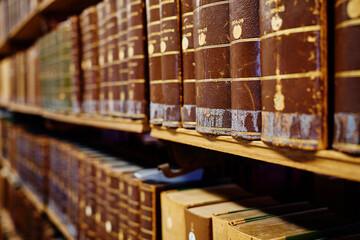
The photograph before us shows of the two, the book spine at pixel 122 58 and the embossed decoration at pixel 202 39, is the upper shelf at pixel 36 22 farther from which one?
the embossed decoration at pixel 202 39

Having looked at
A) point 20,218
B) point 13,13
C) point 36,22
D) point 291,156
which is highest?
point 13,13

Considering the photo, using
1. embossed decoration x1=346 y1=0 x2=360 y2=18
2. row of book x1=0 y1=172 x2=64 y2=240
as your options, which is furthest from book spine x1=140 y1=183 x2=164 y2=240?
row of book x1=0 y1=172 x2=64 y2=240

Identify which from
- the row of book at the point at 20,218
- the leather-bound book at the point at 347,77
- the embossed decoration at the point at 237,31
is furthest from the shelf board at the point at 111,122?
the row of book at the point at 20,218

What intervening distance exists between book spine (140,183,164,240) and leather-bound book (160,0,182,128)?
22cm

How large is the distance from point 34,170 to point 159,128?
139cm

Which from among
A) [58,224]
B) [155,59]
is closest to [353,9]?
[155,59]

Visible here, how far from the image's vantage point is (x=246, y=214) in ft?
2.15

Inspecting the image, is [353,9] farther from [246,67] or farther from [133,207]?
[133,207]

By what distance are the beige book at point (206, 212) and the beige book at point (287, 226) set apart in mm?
76

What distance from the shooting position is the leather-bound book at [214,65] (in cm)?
55

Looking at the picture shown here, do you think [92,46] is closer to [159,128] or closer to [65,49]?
[65,49]

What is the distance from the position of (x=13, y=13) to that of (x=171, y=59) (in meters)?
1.93

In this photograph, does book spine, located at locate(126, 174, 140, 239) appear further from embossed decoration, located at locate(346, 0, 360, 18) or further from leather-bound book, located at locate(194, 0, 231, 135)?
embossed decoration, located at locate(346, 0, 360, 18)

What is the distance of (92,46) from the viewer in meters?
1.09
